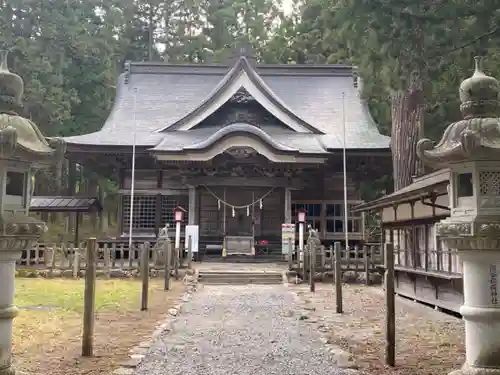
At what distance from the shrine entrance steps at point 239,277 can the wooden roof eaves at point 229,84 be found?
348 inches

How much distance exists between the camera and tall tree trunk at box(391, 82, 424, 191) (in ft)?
51.2

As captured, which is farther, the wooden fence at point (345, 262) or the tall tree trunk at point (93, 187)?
the tall tree trunk at point (93, 187)

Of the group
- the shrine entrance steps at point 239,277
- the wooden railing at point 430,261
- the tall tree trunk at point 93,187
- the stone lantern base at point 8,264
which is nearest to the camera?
the stone lantern base at point 8,264

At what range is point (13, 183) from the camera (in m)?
5.21

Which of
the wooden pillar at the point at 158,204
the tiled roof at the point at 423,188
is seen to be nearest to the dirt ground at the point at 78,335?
the tiled roof at the point at 423,188

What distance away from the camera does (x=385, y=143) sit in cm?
2183

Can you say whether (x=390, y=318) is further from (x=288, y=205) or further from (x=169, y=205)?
(x=169, y=205)

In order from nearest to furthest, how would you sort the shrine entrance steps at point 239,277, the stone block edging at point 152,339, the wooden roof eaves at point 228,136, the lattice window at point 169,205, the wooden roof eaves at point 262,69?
1. the stone block edging at point 152,339
2. the shrine entrance steps at point 239,277
3. the wooden roof eaves at point 228,136
4. the lattice window at point 169,205
5. the wooden roof eaves at point 262,69

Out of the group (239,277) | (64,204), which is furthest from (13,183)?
(64,204)

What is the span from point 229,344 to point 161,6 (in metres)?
39.6

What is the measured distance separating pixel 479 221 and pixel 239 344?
12.5 feet

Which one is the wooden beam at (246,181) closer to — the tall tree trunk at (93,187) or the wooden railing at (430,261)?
the wooden railing at (430,261)

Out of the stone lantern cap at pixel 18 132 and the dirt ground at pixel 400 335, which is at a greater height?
the stone lantern cap at pixel 18 132

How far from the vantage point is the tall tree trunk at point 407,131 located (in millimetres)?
15602
